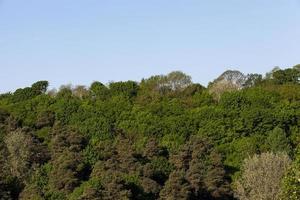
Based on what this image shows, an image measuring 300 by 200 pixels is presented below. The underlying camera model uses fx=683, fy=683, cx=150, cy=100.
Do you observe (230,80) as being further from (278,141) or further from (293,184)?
(293,184)

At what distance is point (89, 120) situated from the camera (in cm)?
7850

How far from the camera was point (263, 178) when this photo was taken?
52.1m

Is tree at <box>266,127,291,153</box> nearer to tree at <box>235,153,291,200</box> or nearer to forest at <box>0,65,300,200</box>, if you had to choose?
forest at <box>0,65,300,200</box>

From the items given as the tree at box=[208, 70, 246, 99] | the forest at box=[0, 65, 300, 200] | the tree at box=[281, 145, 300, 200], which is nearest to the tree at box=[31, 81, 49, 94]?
the forest at box=[0, 65, 300, 200]

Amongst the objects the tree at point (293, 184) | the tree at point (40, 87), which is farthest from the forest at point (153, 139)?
the tree at point (293, 184)

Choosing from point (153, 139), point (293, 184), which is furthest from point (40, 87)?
point (293, 184)

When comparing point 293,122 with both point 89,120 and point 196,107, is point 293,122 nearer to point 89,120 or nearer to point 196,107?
point 196,107

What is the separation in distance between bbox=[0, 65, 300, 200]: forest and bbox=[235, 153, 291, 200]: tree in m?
0.08

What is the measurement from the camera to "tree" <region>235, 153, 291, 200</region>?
51.4m

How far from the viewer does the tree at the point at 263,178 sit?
5137 cm

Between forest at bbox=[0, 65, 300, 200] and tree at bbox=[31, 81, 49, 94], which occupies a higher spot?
tree at bbox=[31, 81, 49, 94]

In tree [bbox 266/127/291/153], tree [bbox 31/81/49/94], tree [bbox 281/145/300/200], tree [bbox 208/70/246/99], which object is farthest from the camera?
tree [bbox 208/70/246/99]

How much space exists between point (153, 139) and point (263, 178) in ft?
63.4

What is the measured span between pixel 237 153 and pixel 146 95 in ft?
75.8
